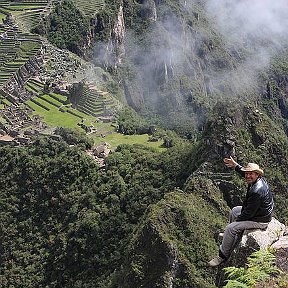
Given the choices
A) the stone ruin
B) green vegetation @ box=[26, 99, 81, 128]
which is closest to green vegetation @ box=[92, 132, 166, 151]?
the stone ruin

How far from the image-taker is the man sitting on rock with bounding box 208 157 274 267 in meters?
9.79

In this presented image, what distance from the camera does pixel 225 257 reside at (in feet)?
35.0

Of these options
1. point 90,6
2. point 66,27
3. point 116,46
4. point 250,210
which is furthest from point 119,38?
point 250,210

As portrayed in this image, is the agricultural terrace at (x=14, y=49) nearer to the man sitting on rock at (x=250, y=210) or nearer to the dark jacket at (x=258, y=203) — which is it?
the man sitting on rock at (x=250, y=210)

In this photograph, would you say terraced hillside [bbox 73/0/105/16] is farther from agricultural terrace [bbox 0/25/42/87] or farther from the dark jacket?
the dark jacket

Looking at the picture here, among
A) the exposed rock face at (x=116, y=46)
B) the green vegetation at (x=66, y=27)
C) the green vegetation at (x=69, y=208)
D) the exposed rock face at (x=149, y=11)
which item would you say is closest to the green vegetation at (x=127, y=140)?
the green vegetation at (x=69, y=208)

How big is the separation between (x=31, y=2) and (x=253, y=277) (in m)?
75.6

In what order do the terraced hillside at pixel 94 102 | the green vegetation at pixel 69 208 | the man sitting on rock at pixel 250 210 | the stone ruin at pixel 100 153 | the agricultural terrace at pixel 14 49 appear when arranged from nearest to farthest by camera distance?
the man sitting on rock at pixel 250 210 → the green vegetation at pixel 69 208 → the stone ruin at pixel 100 153 → the terraced hillside at pixel 94 102 → the agricultural terrace at pixel 14 49

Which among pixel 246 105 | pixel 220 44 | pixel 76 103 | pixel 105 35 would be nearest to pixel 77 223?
pixel 246 105

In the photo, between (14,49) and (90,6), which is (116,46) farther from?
(14,49)

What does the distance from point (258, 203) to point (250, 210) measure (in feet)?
0.77

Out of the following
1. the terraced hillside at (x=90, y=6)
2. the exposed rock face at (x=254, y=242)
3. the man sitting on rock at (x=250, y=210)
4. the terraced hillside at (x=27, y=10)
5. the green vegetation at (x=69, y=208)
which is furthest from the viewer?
the terraced hillside at (x=90, y=6)

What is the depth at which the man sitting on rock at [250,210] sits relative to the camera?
32.1ft

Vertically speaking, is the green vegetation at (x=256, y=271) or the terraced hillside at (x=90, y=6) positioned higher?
the green vegetation at (x=256, y=271)
